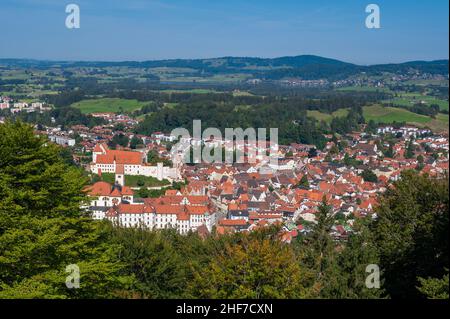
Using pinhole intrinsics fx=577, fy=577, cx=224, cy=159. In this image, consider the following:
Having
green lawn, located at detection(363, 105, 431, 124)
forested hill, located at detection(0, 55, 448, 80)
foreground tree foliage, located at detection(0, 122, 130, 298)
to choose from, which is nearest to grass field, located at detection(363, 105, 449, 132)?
green lawn, located at detection(363, 105, 431, 124)

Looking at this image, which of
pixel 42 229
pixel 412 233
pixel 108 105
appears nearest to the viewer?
pixel 42 229

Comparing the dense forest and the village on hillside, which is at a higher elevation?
the dense forest

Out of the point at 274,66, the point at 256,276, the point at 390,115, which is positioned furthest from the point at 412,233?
the point at 274,66

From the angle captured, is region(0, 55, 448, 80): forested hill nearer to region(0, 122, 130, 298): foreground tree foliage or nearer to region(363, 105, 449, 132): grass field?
region(363, 105, 449, 132): grass field

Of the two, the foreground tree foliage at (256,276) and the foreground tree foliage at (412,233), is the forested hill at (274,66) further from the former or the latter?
the foreground tree foliage at (256,276)

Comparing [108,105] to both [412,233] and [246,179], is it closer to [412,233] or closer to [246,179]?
[246,179]

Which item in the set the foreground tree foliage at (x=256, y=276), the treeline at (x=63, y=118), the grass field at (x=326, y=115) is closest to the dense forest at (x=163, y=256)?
the foreground tree foliage at (x=256, y=276)
